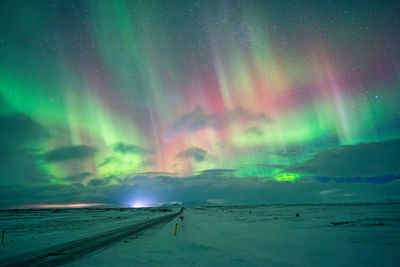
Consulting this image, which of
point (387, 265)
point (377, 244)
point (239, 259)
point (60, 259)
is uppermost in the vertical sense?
point (60, 259)

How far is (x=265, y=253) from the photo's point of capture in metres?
15.9

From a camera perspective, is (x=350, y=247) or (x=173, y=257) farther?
(x=350, y=247)

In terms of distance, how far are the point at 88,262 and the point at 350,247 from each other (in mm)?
20939

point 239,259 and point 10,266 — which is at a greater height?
point 10,266

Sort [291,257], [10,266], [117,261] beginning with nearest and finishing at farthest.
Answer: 1. [10,266]
2. [117,261]
3. [291,257]

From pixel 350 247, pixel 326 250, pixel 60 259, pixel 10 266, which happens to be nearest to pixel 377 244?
pixel 350 247

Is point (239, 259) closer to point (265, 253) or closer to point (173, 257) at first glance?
Answer: point (265, 253)

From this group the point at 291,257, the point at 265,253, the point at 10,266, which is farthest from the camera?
the point at 265,253

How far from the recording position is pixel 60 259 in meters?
12.7

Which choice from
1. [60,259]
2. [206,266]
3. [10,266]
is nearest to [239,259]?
[206,266]

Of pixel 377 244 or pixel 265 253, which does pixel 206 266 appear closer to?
pixel 265 253

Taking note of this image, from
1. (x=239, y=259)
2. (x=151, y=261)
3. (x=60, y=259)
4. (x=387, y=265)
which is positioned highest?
(x=60, y=259)

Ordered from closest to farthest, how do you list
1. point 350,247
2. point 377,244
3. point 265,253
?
point 265,253 → point 350,247 → point 377,244

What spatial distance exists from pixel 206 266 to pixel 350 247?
14.5 m
